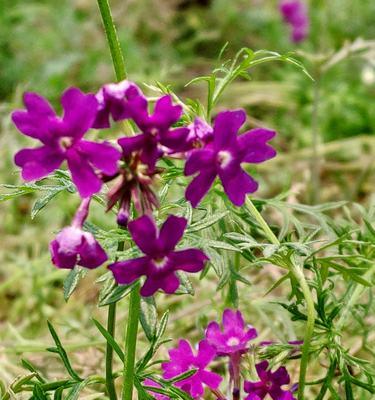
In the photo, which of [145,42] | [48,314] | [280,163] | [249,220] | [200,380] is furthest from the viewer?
[145,42]

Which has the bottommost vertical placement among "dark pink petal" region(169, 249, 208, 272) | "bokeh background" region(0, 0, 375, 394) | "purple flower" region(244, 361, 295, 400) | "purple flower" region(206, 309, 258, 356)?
"bokeh background" region(0, 0, 375, 394)

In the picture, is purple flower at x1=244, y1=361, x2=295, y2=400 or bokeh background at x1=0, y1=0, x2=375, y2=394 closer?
purple flower at x1=244, y1=361, x2=295, y2=400

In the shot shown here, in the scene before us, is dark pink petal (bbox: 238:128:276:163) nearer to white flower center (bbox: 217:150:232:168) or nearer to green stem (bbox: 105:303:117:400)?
white flower center (bbox: 217:150:232:168)

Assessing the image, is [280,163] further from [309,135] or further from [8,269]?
[8,269]

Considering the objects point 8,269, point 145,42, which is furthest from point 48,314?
point 145,42

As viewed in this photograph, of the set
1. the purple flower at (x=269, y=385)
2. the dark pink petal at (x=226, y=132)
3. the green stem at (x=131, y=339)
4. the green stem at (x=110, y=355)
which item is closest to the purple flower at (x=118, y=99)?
the dark pink petal at (x=226, y=132)

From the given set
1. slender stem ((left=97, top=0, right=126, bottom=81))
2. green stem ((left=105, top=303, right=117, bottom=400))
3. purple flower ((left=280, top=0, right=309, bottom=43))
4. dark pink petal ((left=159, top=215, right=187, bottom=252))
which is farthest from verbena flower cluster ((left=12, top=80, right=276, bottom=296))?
purple flower ((left=280, top=0, right=309, bottom=43))

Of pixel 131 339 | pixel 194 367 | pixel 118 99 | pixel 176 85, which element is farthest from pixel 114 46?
pixel 176 85
